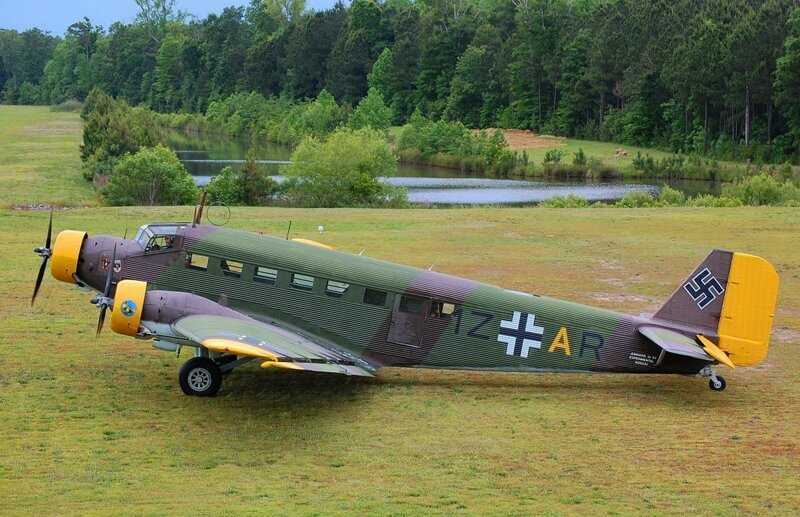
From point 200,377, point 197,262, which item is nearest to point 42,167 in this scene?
point 197,262

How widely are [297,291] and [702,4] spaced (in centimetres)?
9099

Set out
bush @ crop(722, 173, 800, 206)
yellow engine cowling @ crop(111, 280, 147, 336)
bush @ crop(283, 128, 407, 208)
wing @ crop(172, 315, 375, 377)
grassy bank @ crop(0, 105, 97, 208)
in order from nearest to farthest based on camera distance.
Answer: wing @ crop(172, 315, 375, 377)
yellow engine cowling @ crop(111, 280, 147, 336)
grassy bank @ crop(0, 105, 97, 208)
bush @ crop(722, 173, 800, 206)
bush @ crop(283, 128, 407, 208)

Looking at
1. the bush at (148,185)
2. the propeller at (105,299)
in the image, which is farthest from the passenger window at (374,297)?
the bush at (148,185)

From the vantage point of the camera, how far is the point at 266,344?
13.5 metres

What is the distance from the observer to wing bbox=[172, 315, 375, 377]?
12.8 m

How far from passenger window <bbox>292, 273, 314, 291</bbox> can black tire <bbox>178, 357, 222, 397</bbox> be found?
1945 mm

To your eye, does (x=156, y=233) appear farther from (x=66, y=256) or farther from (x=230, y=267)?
(x=66, y=256)

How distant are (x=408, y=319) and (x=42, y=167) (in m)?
53.2

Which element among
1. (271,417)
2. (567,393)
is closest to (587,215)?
(567,393)

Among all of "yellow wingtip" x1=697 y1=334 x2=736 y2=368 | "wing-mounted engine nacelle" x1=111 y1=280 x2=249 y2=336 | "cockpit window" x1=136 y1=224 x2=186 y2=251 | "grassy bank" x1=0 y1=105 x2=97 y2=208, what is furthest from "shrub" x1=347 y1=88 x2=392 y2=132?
"wing-mounted engine nacelle" x1=111 y1=280 x2=249 y2=336

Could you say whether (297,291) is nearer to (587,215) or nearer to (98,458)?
(98,458)

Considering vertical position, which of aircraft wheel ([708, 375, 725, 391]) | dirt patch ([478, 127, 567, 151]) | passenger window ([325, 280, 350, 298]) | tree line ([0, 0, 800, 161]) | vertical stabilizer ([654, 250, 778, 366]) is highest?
tree line ([0, 0, 800, 161])

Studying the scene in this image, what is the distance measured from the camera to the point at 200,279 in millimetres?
15727

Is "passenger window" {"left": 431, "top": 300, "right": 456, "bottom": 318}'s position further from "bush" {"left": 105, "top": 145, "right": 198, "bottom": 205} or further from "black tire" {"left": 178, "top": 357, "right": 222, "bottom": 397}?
"bush" {"left": 105, "top": 145, "right": 198, "bottom": 205}
